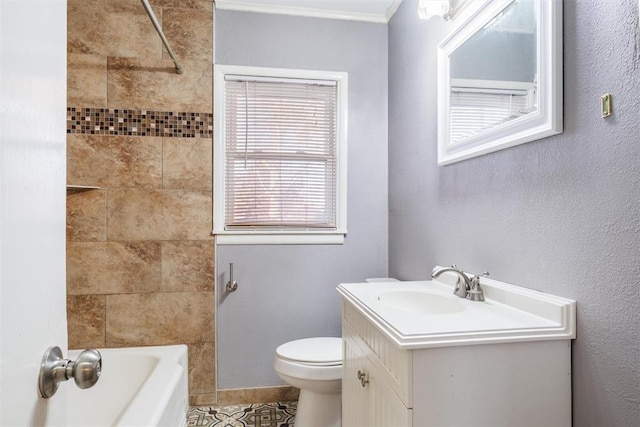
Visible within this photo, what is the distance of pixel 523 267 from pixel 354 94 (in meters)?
1.66

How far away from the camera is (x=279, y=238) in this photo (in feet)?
7.78

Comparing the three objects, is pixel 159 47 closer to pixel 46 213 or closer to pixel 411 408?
pixel 46 213

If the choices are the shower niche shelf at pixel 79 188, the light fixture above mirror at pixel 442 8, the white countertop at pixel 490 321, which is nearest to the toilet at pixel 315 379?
the white countertop at pixel 490 321

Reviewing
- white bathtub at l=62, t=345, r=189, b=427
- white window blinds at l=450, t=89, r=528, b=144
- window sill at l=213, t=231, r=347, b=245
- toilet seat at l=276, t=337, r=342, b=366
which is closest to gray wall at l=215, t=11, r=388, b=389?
window sill at l=213, t=231, r=347, b=245

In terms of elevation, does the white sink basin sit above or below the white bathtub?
above

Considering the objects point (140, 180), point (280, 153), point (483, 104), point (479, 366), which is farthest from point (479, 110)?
point (140, 180)

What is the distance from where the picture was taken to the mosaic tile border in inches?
87.0

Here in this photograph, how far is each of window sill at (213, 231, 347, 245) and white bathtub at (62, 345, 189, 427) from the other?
2.34ft

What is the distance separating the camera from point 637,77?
836mm

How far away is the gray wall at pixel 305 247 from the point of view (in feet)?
7.67

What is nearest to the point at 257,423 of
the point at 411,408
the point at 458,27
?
the point at 411,408

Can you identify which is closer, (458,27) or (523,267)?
(523,267)

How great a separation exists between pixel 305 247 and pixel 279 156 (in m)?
0.62

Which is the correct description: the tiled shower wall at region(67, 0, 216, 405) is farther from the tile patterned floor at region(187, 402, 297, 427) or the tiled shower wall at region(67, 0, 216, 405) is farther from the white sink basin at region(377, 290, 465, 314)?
the white sink basin at region(377, 290, 465, 314)
